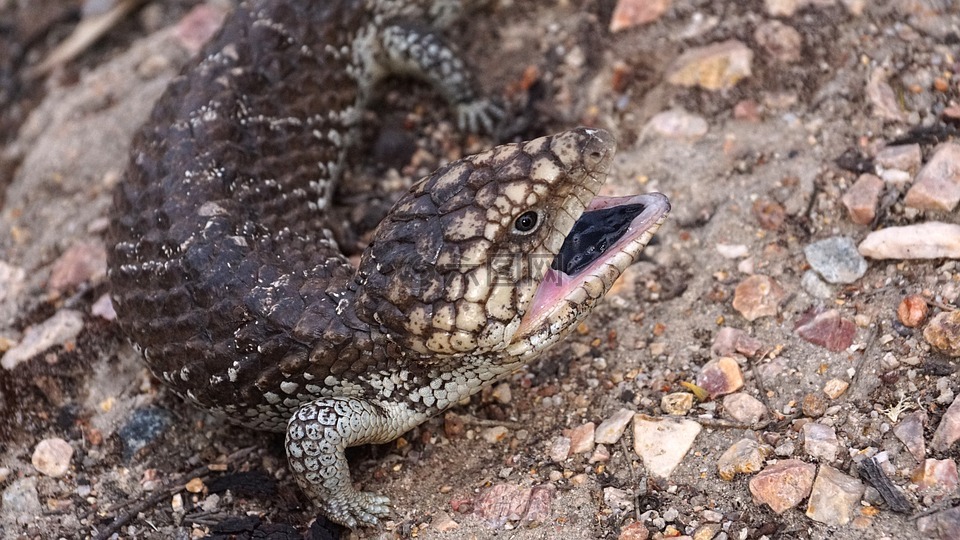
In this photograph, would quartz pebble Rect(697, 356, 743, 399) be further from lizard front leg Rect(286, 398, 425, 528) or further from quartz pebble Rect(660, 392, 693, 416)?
lizard front leg Rect(286, 398, 425, 528)

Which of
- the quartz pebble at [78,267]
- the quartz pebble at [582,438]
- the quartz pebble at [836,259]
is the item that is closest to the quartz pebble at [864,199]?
the quartz pebble at [836,259]

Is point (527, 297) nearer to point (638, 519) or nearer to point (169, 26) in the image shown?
point (638, 519)

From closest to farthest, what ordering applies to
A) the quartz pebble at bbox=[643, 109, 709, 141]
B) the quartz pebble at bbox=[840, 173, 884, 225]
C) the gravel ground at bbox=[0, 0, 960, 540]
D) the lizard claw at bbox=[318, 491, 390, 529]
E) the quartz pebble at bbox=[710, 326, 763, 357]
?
the gravel ground at bbox=[0, 0, 960, 540], the lizard claw at bbox=[318, 491, 390, 529], the quartz pebble at bbox=[710, 326, 763, 357], the quartz pebble at bbox=[840, 173, 884, 225], the quartz pebble at bbox=[643, 109, 709, 141]

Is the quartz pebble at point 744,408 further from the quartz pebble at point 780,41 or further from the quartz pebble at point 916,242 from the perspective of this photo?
the quartz pebble at point 780,41

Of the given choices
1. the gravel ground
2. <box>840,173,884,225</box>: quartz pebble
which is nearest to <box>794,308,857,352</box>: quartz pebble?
the gravel ground

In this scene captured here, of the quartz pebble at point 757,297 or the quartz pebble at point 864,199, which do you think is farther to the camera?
the quartz pebble at point 864,199

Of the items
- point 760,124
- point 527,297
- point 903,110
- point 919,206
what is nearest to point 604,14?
point 760,124
